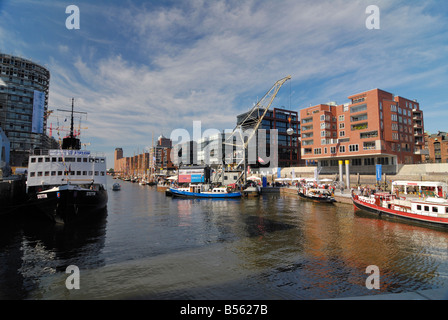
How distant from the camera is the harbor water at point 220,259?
13891 mm

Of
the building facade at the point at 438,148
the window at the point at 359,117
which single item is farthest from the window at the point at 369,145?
the building facade at the point at 438,148

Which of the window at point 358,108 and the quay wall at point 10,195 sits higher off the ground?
the window at point 358,108

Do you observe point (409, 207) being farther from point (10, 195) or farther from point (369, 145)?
point (10, 195)

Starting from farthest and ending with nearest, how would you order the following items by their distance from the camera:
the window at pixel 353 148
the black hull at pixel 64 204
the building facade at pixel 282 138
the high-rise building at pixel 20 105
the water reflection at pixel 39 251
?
the building facade at pixel 282 138, the high-rise building at pixel 20 105, the window at pixel 353 148, the black hull at pixel 64 204, the water reflection at pixel 39 251

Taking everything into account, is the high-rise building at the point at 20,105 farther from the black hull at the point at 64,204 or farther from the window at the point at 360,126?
the window at the point at 360,126

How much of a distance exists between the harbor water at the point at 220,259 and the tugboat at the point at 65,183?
2241 mm

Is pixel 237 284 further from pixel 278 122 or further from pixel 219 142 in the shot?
pixel 219 142

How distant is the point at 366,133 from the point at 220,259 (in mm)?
66478

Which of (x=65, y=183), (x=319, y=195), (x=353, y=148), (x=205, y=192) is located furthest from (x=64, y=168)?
(x=353, y=148)

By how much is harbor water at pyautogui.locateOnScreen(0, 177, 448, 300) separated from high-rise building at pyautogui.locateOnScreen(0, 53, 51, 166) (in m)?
87.5

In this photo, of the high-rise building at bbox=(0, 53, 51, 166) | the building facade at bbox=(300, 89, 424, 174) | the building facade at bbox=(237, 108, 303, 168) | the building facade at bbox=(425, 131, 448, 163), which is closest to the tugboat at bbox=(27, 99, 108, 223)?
the building facade at bbox=(300, 89, 424, 174)

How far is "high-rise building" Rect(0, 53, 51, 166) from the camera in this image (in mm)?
94062

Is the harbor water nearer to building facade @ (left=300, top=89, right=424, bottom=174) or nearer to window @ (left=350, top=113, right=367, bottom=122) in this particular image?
building facade @ (left=300, top=89, right=424, bottom=174)
